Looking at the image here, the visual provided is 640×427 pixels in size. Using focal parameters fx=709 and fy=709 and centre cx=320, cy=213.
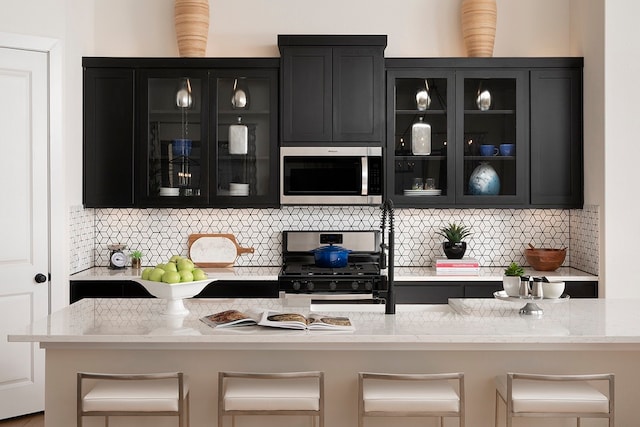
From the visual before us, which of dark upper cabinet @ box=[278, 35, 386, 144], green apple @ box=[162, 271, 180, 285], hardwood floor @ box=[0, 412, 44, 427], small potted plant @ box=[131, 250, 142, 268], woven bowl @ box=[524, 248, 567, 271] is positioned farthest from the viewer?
small potted plant @ box=[131, 250, 142, 268]

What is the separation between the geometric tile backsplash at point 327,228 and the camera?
539cm

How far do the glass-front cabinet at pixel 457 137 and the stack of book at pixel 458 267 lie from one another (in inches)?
16.2

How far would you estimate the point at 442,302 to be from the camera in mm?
4863

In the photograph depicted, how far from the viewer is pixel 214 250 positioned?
210 inches

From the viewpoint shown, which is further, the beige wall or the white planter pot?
the beige wall

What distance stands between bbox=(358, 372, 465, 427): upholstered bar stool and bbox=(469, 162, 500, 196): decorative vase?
2.45 m

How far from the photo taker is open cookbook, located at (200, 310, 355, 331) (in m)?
2.84

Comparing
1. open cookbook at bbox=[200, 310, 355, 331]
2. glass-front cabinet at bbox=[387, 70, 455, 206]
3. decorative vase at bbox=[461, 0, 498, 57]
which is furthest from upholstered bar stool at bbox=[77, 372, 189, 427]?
decorative vase at bbox=[461, 0, 498, 57]

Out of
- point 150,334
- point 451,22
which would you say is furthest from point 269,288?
point 451,22

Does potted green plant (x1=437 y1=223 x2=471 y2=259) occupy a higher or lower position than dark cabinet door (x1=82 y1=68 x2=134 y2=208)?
lower

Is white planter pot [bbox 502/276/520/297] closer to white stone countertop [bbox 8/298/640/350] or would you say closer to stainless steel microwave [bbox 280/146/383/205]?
white stone countertop [bbox 8/298/640/350]

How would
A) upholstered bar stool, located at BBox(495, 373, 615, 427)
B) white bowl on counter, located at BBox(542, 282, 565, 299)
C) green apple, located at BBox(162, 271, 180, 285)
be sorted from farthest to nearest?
white bowl on counter, located at BBox(542, 282, 565, 299) → green apple, located at BBox(162, 271, 180, 285) → upholstered bar stool, located at BBox(495, 373, 615, 427)

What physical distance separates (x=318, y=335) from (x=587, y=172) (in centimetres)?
298

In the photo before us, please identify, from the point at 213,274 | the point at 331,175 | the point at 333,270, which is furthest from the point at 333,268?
the point at 213,274
